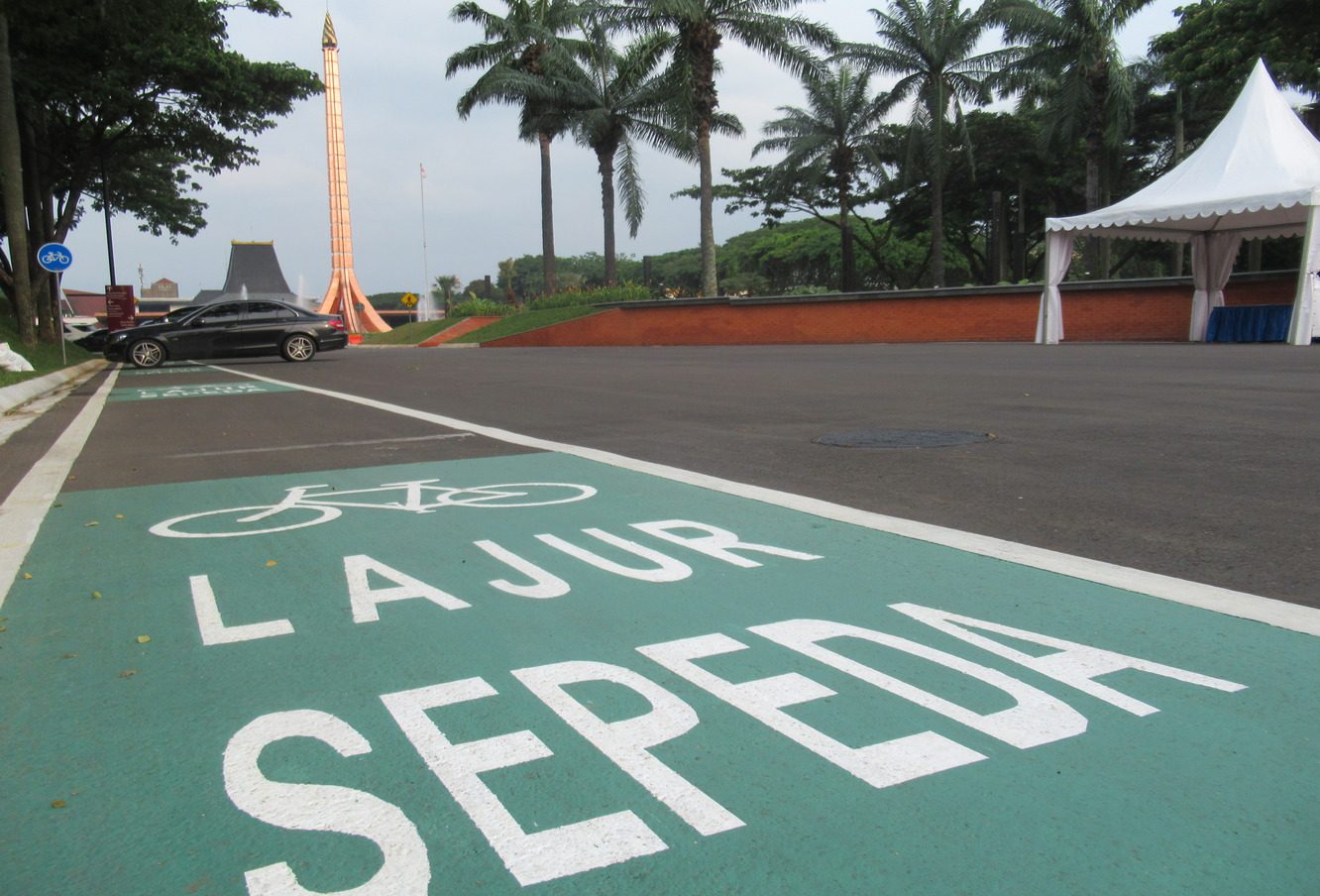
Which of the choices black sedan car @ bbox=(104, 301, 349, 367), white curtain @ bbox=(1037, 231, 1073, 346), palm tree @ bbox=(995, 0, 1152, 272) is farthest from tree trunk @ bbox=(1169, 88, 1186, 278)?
black sedan car @ bbox=(104, 301, 349, 367)

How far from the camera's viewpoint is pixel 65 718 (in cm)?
294

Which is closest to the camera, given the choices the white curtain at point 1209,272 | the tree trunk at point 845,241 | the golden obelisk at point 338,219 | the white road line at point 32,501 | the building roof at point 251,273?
the white road line at point 32,501

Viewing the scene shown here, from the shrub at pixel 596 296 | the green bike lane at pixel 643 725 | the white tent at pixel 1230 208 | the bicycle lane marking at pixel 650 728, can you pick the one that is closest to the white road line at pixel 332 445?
the green bike lane at pixel 643 725

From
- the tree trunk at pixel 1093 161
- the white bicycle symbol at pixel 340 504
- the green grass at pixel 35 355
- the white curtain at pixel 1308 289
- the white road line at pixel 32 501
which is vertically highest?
the tree trunk at pixel 1093 161

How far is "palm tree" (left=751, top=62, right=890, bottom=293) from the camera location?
4966 centimetres

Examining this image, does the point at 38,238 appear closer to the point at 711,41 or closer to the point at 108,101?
the point at 108,101

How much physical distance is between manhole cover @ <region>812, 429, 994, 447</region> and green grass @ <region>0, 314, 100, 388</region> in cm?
1307

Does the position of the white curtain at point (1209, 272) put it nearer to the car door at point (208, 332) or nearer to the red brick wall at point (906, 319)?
the red brick wall at point (906, 319)

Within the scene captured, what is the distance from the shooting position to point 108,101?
94.0 feet

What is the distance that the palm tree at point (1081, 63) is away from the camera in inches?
1401

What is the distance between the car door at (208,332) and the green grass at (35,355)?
96.7 inches

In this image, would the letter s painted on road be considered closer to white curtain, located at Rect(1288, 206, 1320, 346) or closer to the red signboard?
white curtain, located at Rect(1288, 206, 1320, 346)

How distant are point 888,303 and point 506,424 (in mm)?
21739

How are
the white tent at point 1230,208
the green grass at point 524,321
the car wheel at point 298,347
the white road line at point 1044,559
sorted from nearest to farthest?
the white road line at point 1044,559 → the white tent at point 1230,208 → the car wheel at point 298,347 → the green grass at point 524,321
